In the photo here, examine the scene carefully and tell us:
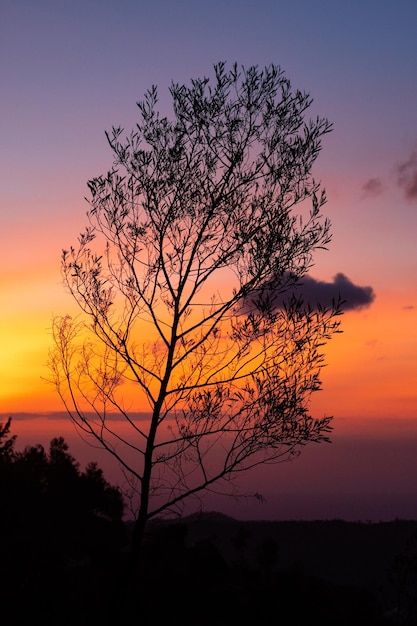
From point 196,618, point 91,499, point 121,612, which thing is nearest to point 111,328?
point 121,612

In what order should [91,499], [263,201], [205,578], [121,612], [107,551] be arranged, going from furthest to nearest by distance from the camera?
[91,499] < [107,551] < [205,578] < [263,201] < [121,612]

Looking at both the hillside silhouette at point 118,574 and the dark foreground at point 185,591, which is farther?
the hillside silhouette at point 118,574

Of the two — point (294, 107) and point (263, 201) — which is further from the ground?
point (294, 107)

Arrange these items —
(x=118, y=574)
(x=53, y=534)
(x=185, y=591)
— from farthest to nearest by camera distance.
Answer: (x=53, y=534) → (x=185, y=591) → (x=118, y=574)

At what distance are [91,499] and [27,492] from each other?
7.09 metres

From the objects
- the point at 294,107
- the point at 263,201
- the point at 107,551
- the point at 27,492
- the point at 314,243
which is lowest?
the point at 107,551

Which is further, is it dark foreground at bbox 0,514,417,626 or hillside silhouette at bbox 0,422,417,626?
hillside silhouette at bbox 0,422,417,626

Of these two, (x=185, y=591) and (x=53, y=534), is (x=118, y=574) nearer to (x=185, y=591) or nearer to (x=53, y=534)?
(x=185, y=591)

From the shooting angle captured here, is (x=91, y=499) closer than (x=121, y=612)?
No

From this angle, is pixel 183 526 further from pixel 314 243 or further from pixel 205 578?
pixel 314 243

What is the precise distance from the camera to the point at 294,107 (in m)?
21.1

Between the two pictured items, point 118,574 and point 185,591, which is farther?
point 185,591

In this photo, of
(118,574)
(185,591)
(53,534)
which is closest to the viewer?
(118,574)

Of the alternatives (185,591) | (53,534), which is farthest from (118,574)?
(53,534)
